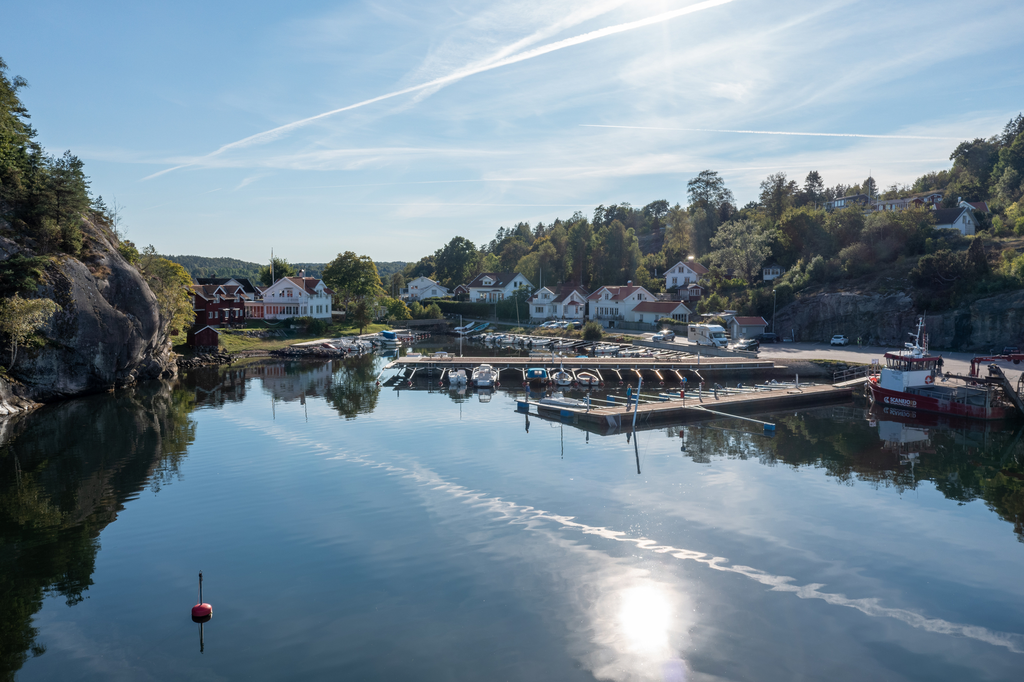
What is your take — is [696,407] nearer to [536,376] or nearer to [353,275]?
[536,376]

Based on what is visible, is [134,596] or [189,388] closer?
[134,596]

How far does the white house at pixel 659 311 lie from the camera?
91.1 meters

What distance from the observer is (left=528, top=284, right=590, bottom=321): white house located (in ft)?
364

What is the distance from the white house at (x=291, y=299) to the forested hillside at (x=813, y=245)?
47.8 metres

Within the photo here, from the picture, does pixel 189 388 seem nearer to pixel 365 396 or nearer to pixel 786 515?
pixel 365 396

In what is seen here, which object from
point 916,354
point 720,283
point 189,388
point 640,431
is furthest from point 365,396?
point 720,283

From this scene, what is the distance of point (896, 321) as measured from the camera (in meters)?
73.1

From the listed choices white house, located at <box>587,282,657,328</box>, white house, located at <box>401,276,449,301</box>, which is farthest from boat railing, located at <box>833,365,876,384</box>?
white house, located at <box>401,276,449,301</box>

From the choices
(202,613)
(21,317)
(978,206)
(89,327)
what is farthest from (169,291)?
(978,206)

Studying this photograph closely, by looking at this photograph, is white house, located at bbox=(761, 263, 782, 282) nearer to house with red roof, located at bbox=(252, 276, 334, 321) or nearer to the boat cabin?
the boat cabin

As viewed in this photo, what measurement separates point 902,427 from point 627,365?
25.3 meters

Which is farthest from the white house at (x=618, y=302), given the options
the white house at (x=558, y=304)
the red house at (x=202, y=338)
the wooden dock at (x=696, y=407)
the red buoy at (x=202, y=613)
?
the red buoy at (x=202, y=613)

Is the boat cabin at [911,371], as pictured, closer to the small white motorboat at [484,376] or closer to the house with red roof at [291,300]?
the small white motorboat at [484,376]

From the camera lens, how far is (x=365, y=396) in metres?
53.2
